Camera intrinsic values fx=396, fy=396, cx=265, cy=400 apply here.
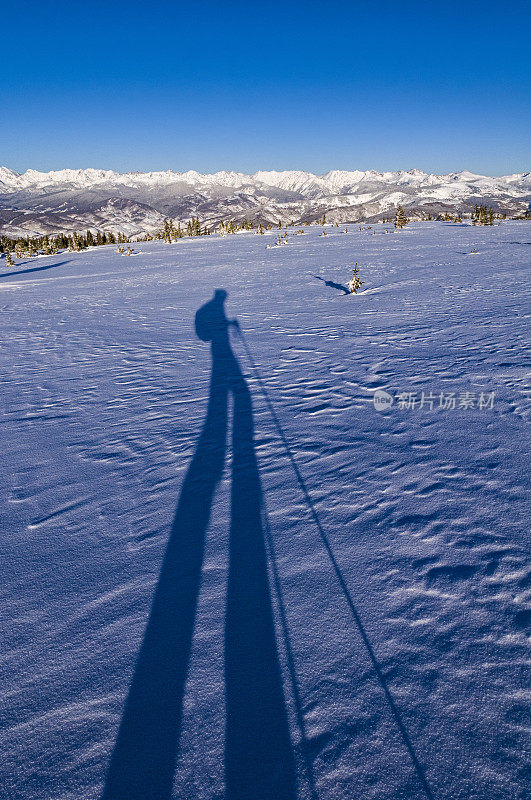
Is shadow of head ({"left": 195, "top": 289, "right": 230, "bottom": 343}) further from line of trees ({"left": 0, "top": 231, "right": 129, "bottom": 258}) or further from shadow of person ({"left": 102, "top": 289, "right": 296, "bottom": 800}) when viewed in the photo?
line of trees ({"left": 0, "top": 231, "right": 129, "bottom": 258})

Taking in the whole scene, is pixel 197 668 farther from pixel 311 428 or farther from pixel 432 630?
pixel 311 428

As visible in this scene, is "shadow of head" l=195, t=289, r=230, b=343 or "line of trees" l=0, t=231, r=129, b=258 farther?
"line of trees" l=0, t=231, r=129, b=258

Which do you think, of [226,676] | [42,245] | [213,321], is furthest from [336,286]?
[42,245]

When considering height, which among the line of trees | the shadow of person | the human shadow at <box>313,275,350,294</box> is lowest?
the shadow of person

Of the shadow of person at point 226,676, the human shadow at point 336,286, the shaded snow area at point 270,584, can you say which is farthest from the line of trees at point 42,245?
the shadow of person at point 226,676

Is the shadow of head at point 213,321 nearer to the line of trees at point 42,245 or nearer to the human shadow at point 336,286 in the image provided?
the human shadow at point 336,286

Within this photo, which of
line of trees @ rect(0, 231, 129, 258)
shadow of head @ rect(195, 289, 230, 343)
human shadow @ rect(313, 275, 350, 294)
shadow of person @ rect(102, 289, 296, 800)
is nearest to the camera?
shadow of person @ rect(102, 289, 296, 800)

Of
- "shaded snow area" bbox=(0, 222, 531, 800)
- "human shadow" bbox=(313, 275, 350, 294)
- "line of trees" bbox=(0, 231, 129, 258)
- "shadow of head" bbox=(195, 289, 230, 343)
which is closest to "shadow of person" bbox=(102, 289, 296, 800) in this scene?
"shaded snow area" bbox=(0, 222, 531, 800)

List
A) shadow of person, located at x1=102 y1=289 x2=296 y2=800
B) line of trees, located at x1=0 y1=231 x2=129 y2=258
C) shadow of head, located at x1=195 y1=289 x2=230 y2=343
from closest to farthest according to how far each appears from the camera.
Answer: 1. shadow of person, located at x1=102 y1=289 x2=296 y2=800
2. shadow of head, located at x1=195 y1=289 x2=230 y2=343
3. line of trees, located at x1=0 y1=231 x2=129 y2=258
